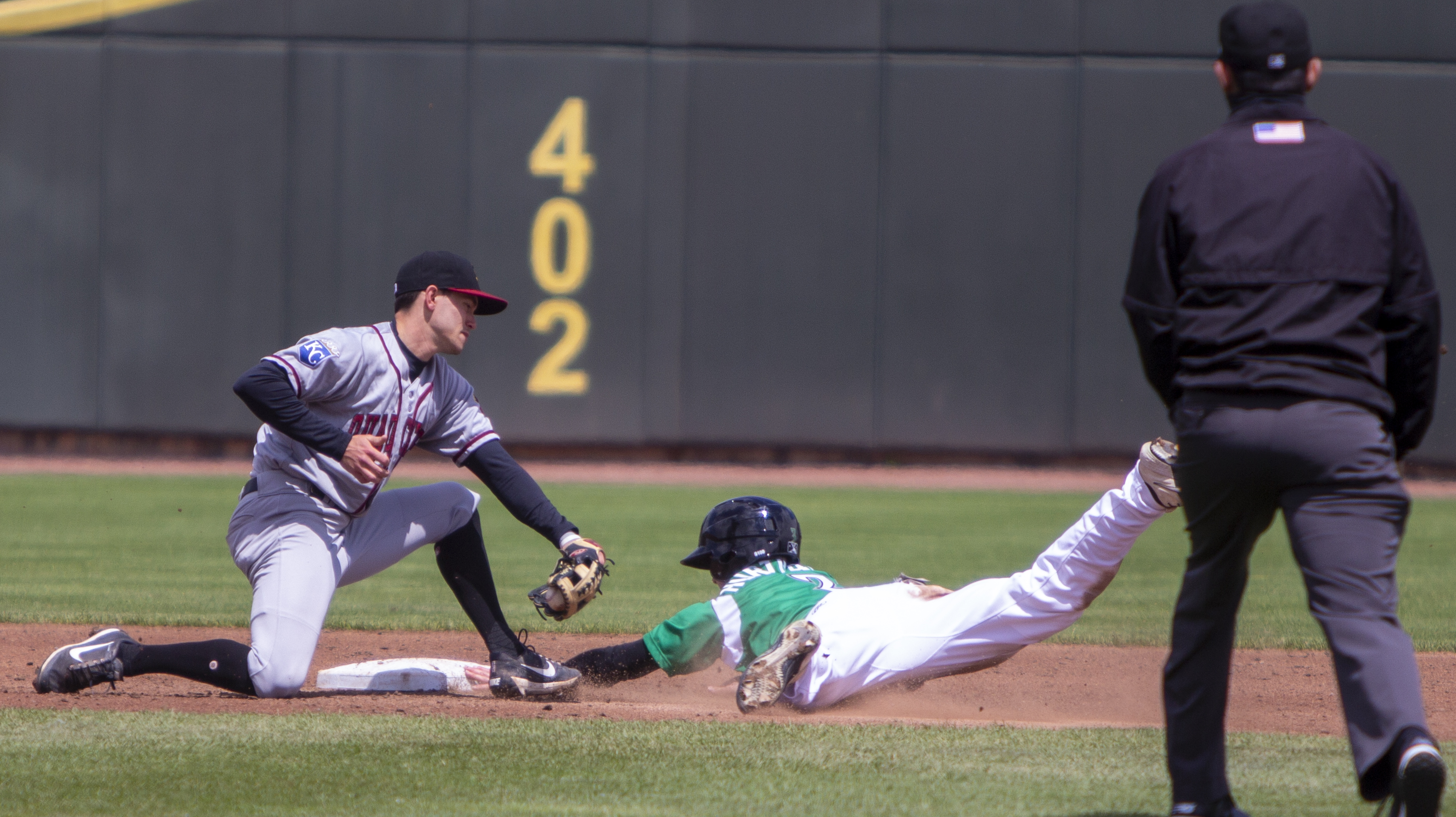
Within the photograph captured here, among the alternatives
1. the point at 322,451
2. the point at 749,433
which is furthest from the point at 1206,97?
the point at 322,451

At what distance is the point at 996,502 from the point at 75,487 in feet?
26.9

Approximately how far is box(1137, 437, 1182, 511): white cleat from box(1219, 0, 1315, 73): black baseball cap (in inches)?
48.8

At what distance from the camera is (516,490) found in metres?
4.59

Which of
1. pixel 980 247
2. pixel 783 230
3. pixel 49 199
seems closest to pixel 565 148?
pixel 783 230

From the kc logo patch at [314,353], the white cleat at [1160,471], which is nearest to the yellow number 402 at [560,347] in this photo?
the kc logo patch at [314,353]

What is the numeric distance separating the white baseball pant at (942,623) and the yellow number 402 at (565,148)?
438 inches

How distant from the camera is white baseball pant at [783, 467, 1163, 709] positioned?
4.04 metres

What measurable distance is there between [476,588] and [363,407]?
708 millimetres

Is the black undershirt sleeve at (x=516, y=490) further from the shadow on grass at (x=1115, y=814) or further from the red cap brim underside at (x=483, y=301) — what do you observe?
Answer: the shadow on grass at (x=1115, y=814)

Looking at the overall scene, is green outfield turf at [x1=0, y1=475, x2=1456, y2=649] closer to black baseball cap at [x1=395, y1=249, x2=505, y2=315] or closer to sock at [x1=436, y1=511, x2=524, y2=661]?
sock at [x1=436, y1=511, x2=524, y2=661]

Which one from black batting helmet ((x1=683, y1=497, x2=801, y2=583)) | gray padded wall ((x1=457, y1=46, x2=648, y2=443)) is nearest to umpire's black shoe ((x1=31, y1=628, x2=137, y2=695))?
black batting helmet ((x1=683, y1=497, x2=801, y2=583))

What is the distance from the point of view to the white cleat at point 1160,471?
12.0 feet

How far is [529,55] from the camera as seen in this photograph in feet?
48.6

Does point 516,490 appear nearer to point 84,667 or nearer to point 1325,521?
point 84,667
